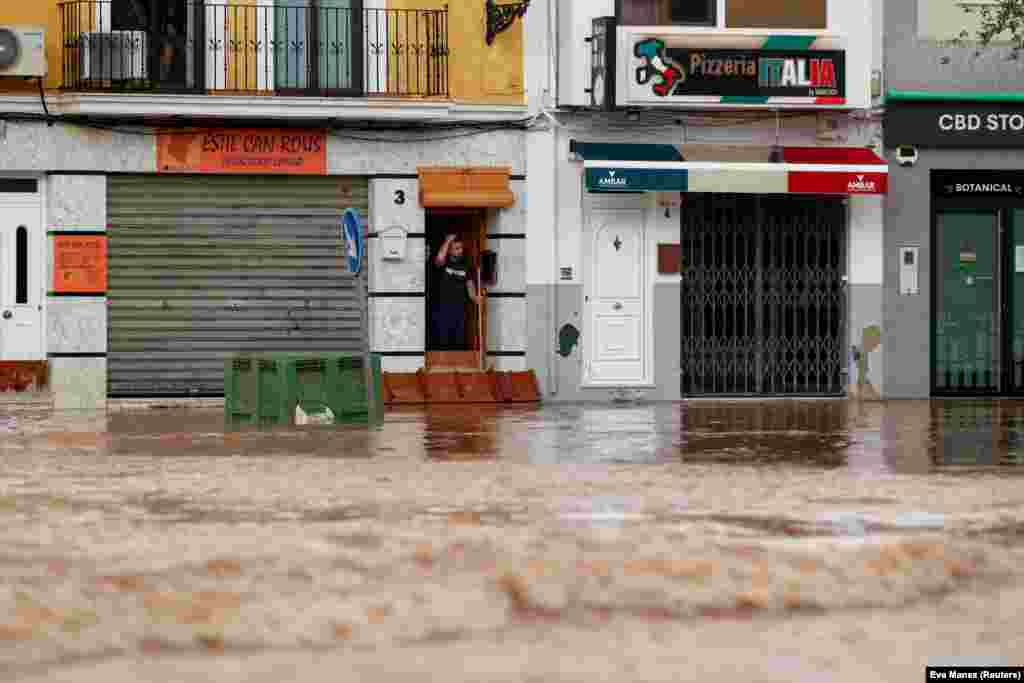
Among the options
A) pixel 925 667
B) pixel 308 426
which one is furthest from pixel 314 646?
pixel 308 426

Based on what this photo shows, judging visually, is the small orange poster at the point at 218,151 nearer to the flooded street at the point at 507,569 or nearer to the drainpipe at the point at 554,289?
the drainpipe at the point at 554,289

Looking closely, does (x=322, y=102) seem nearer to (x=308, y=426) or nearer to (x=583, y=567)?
(x=308, y=426)

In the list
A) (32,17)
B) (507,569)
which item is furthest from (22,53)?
(507,569)

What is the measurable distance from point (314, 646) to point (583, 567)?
181cm

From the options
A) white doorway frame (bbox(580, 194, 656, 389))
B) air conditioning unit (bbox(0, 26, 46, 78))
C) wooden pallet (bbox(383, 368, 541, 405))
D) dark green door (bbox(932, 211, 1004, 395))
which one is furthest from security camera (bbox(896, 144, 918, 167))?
air conditioning unit (bbox(0, 26, 46, 78))

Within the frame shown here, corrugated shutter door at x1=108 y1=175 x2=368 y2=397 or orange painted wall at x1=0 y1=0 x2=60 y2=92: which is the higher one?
orange painted wall at x1=0 y1=0 x2=60 y2=92

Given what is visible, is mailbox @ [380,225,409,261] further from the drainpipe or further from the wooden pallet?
the drainpipe

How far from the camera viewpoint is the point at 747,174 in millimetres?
27484

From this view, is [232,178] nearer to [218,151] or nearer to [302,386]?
[218,151]

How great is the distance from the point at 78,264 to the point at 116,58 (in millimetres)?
2610

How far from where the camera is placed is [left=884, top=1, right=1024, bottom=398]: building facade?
28797 millimetres

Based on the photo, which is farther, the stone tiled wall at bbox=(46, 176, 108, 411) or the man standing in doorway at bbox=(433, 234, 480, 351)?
the man standing in doorway at bbox=(433, 234, 480, 351)

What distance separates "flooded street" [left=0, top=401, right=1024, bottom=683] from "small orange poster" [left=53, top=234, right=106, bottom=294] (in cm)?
1160

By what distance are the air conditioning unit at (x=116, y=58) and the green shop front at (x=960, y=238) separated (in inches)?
382
